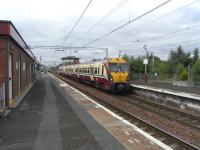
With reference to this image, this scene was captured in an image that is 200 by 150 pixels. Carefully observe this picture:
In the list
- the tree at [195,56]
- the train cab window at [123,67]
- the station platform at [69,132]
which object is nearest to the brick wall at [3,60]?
the station platform at [69,132]

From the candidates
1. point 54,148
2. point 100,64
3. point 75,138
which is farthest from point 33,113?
point 100,64

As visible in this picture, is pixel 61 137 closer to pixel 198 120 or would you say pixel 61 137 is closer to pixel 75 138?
pixel 75 138

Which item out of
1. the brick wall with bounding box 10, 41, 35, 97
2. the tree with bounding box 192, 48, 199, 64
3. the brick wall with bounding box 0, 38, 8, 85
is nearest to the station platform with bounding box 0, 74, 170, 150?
the brick wall with bounding box 0, 38, 8, 85

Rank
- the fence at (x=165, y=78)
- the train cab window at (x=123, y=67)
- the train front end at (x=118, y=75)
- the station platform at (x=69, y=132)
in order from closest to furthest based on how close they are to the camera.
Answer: the station platform at (x=69, y=132) → the train front end at (x=118, y=75) → the train cab window at (x=123, y=67) → the fence at (x=165, y=78)

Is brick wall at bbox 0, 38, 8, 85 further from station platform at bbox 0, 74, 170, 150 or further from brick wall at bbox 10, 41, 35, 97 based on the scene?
station platform at bbox 0, 74, 170, 150

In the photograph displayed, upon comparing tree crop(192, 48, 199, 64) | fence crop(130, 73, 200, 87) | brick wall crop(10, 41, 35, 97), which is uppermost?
tree crop(192, 48, 199, 64)

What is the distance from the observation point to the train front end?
1041 inches

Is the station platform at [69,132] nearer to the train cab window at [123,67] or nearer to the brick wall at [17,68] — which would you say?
the brick wall at [17,68]

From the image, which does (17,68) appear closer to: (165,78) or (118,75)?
(118,75)

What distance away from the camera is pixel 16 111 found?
1530 cm

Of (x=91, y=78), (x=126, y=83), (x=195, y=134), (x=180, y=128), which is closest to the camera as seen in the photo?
(x=195, y=134)

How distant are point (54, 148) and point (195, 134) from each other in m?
4.94

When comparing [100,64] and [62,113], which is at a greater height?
[100,64]

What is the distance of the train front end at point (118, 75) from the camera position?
26.4m
